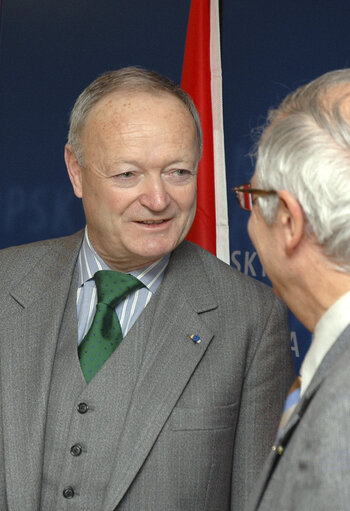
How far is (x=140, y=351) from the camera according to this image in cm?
169

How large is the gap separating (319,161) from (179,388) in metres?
0.78

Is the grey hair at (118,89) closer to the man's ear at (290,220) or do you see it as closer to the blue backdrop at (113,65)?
the man's ear at (290,220)

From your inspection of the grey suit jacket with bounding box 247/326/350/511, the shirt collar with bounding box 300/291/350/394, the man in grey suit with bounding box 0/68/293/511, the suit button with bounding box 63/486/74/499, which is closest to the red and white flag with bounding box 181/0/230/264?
the man in grey suit with bounding box 0/68/293/511

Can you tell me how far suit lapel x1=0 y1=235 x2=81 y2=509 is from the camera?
1.60m

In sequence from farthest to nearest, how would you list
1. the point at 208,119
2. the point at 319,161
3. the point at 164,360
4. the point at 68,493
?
the point at 208,119, the point at 164,360, the point at 68,493, the point at 319,161

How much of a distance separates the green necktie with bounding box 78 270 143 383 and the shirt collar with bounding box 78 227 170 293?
0.02 m

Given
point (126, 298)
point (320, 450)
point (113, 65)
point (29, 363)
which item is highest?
point (113, 65)

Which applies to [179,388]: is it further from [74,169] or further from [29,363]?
[74,169]

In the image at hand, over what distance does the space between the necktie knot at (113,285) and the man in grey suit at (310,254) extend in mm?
631

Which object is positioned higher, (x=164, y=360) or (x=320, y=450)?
(x=320, y=450)

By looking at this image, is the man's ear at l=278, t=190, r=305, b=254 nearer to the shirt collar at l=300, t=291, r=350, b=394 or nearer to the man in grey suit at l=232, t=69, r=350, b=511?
the man in grey suit at l=232, t=69, r=350, b=511

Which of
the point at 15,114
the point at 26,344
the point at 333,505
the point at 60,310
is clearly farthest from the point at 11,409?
the point at 15,114

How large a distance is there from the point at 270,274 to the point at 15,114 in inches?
96.8

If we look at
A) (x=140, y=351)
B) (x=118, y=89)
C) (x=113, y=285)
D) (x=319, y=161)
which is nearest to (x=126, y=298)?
(x=113, y=285)
